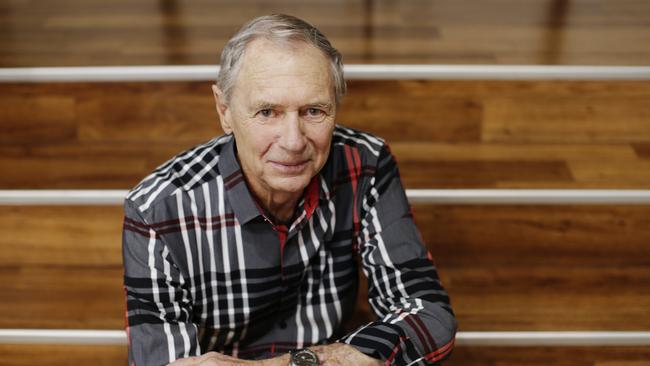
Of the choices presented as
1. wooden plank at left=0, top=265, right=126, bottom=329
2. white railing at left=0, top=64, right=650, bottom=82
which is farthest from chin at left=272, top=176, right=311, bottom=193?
wooden plank at left=0, top=265, right=126, bottom=329

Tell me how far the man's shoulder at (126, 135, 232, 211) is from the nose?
0.16 meters

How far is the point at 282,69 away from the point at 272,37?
5 centimetres

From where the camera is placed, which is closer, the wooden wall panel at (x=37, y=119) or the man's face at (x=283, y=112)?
the man's face at (x=283, y=112)

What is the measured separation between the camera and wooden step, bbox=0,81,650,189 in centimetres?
194

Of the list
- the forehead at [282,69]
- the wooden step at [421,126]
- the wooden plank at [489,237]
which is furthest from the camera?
the wooden step at [421,126]

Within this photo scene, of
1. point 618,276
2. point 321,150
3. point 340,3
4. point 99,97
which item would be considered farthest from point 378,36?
point 321,150

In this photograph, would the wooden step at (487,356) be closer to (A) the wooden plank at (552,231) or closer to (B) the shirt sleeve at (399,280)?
(A) the wooden plank at (552,231)

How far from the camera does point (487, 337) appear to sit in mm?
1725

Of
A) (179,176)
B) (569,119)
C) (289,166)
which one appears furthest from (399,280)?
(569,119)

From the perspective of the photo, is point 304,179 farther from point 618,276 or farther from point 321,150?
point 618,276

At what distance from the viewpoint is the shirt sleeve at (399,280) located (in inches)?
50.0

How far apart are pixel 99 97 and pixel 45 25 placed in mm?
495

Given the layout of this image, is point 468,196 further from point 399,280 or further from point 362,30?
point 362,30

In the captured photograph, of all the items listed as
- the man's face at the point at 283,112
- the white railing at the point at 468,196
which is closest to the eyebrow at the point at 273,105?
the man's face at the point at 283,112
